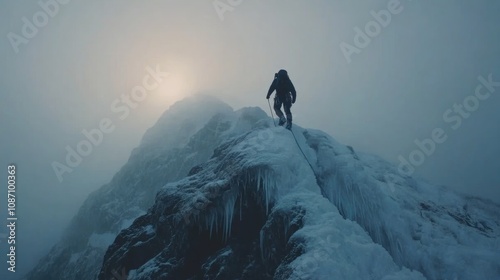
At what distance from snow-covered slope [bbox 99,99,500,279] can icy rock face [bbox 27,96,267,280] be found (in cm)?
4926

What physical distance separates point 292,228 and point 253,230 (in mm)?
3438

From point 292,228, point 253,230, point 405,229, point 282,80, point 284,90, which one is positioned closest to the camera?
point 292,228

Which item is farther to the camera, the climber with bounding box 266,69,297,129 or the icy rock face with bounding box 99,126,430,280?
the climber with bounding box 266,69,297,129

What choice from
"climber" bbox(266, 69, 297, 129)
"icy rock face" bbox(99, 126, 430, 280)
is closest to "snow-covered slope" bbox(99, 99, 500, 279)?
"icy rock face" bbox(99, 126, 430, 280)

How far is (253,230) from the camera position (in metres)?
12.1

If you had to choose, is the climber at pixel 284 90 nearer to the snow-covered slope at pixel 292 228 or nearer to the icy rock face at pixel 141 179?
the snow-covered slope at pixel 292 228

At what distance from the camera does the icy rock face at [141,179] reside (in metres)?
68.8

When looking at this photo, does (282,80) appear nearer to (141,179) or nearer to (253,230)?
(253,230)

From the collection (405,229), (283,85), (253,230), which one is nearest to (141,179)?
(283,85)

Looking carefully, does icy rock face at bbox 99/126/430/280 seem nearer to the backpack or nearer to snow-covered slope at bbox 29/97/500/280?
snow-covered slope at bbox 29/97/500/280

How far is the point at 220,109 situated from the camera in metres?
86.9

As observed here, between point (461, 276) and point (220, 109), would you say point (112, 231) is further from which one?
point (461, 276)

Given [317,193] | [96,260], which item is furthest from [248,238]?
[96,260]

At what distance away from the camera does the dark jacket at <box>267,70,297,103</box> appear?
14.6m
